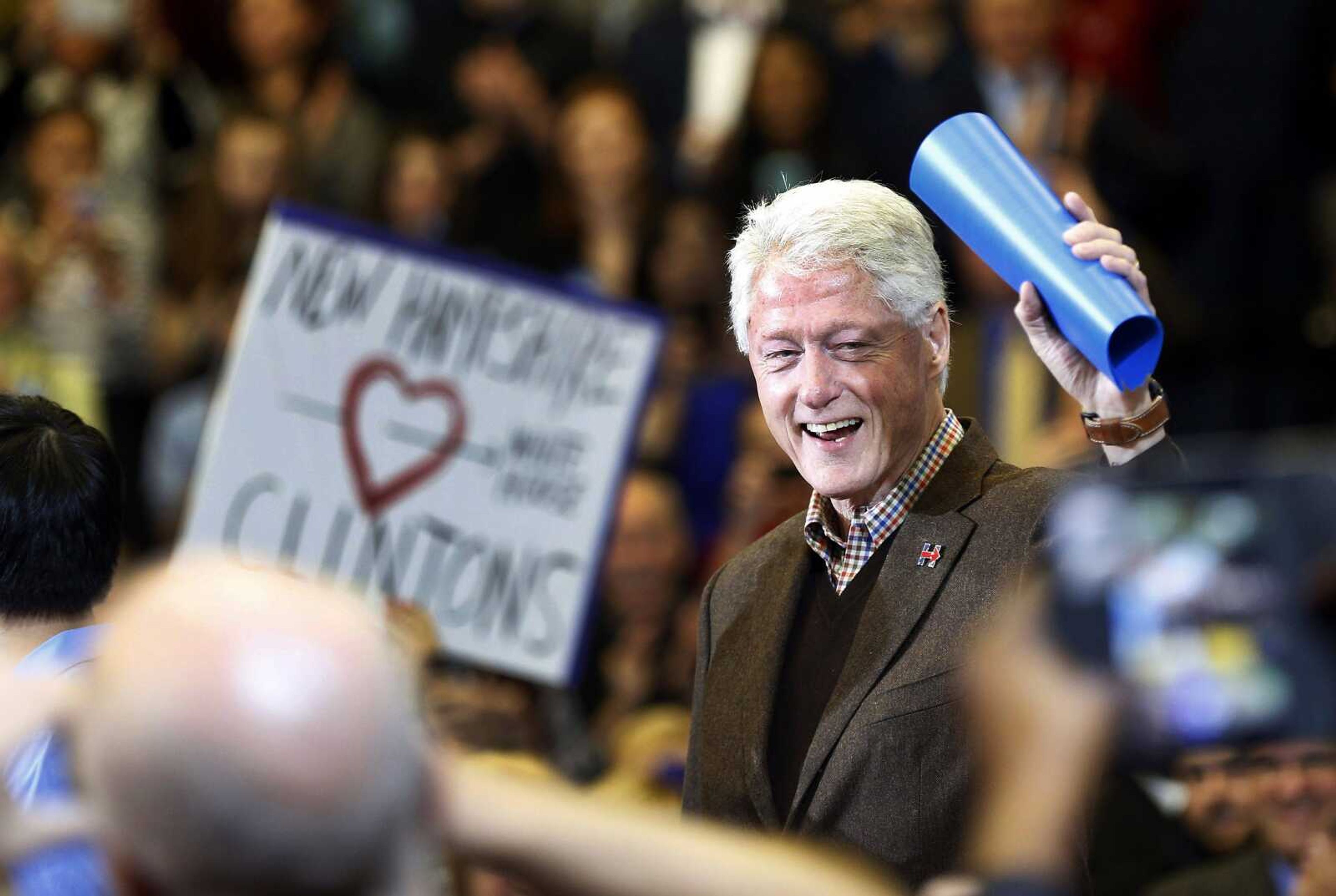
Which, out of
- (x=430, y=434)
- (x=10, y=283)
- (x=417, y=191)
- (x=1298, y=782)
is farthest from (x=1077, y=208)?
(x=10, y=283)

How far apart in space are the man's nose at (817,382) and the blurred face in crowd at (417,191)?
13.5 ft

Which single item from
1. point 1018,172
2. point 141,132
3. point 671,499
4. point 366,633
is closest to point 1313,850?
point 1018,172

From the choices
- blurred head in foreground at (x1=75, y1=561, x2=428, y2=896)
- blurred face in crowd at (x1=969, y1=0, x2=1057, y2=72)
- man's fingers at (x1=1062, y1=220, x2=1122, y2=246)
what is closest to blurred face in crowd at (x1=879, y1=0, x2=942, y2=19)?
blurred face in crowd at (x1=969, y1=0, x2=1057, y2=72)

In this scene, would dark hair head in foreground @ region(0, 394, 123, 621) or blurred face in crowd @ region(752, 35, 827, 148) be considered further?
blurred face in crowd @ region(752, 35, 827, 148)

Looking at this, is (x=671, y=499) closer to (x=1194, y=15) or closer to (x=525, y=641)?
(x=525, y=641)

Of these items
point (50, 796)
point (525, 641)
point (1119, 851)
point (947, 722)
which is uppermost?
point (947, 722)

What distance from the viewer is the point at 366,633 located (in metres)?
1.12

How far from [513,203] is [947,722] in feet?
14.5

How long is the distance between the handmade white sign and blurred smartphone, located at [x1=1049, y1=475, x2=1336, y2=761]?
11.9ft

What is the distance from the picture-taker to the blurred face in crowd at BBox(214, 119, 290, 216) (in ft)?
22.0

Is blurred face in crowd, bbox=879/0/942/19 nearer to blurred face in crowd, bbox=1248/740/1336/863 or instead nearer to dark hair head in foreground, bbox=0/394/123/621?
dark hair head in foreground, bbox=0/394/123/621

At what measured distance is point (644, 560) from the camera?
533 cm

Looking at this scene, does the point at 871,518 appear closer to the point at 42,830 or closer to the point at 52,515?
the point at 52,515

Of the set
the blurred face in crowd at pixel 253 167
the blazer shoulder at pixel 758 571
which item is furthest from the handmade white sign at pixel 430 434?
the blurred face in crowd at pixel 253 167
